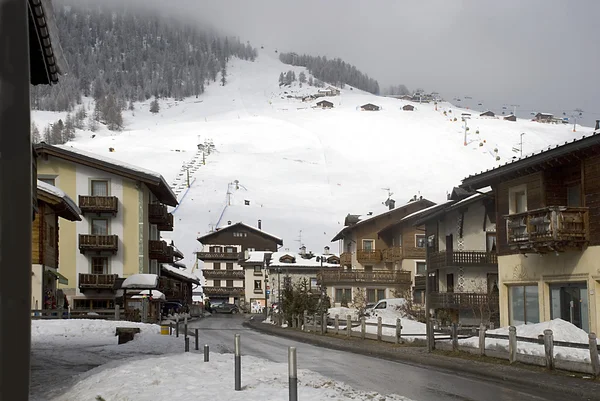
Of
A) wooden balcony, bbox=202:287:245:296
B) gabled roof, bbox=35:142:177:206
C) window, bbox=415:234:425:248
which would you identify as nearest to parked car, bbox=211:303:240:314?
wooden balcony, bbox=202:287:245:296

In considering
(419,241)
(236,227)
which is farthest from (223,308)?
(419,241)

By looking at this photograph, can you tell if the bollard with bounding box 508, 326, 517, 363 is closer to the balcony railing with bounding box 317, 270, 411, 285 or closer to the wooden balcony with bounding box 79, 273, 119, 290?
the wooden balcony with bounding box 79, 273, 119, 290

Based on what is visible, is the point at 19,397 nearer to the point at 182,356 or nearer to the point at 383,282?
the point at 182,356

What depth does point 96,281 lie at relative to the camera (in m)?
60.1

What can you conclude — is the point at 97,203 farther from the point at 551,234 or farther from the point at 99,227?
the point at 551,234

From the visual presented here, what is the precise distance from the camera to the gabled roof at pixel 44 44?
13375 millimetres

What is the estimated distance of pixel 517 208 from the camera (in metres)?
34.3

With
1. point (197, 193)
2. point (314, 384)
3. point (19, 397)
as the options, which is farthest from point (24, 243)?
point (197, 193)

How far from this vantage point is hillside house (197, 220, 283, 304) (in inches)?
4980

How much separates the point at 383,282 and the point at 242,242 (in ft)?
187

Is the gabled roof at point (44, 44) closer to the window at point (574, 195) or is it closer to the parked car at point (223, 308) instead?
the window at point (574, 195)

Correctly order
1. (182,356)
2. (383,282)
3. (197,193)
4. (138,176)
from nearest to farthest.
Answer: (182,356), (138,176), (383,282), (197,193)

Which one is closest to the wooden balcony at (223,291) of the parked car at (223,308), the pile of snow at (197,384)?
the parked car at (223,308)

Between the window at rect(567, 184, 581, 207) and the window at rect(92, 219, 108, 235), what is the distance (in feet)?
132
